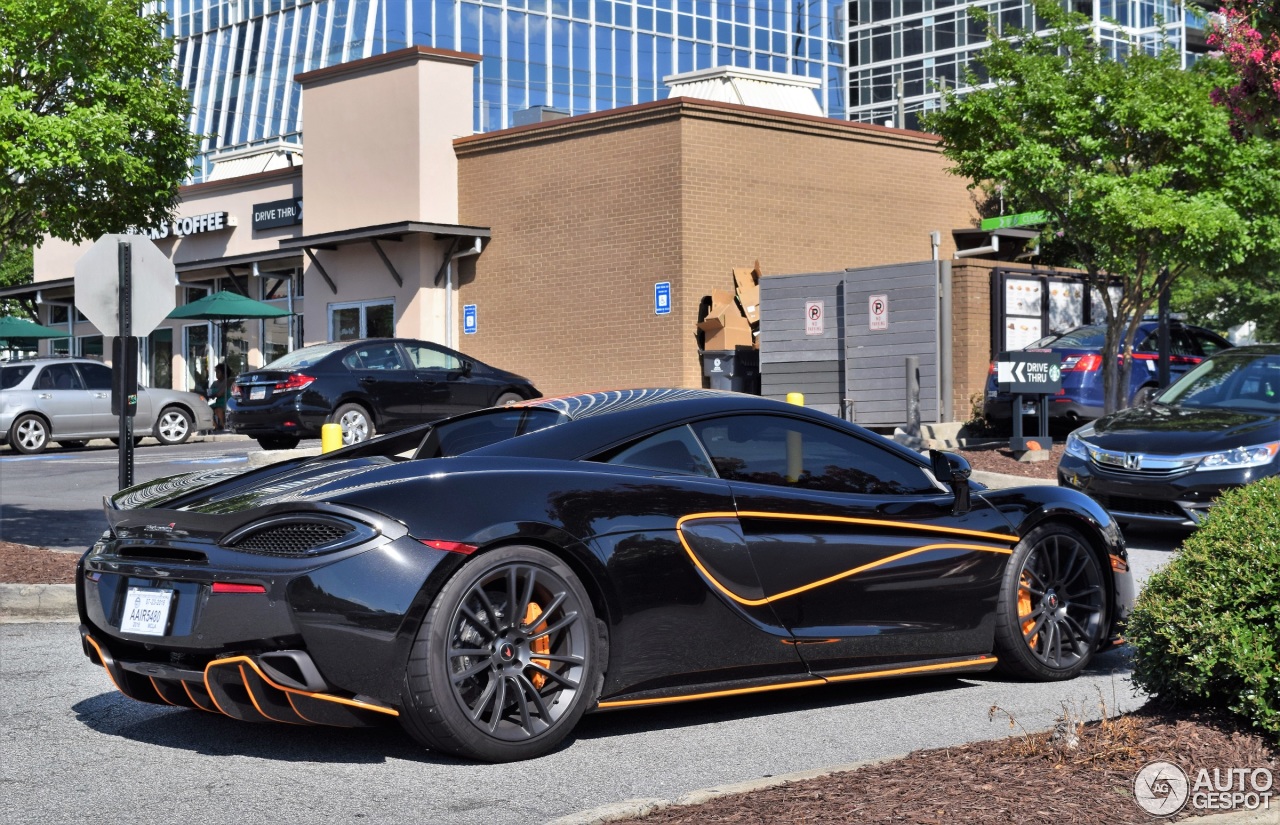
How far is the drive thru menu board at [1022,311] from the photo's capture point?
70.9 ft

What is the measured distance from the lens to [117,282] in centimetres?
1062

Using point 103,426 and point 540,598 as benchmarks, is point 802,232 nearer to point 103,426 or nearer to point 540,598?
point 103,426

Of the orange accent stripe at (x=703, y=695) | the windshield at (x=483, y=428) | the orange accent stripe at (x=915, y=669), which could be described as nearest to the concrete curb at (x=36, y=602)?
the windshield at (x=483, y=428)

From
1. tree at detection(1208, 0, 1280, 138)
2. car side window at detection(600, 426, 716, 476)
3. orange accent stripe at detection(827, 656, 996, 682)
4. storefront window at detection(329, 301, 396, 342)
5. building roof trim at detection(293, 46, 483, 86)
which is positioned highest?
building roof trim at detection(293, 46, 483, 86)

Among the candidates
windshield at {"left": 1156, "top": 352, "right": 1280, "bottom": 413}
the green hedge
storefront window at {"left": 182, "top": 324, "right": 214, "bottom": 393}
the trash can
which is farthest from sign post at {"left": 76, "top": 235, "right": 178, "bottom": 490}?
storefront window at {"left": 182, "top": 324, "right": 214, "bottom": 393}

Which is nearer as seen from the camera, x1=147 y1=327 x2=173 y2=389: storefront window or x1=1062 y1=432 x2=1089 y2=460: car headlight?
x1=1062 y1=432 x2=1089 y2=460: car headlight

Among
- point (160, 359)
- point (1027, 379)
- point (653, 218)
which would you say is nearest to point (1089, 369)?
point (1027, 379)

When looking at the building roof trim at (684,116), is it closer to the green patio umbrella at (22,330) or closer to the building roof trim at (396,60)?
the building roof trim at (396,60)

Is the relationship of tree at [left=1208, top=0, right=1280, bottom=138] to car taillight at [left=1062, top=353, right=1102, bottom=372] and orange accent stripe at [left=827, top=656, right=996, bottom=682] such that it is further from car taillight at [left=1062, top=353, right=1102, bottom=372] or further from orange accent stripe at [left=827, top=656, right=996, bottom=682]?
car taillight at [left=1062, top=353, right=1102, bottom=372]

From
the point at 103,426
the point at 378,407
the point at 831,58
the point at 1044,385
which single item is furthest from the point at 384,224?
the point at 831,58

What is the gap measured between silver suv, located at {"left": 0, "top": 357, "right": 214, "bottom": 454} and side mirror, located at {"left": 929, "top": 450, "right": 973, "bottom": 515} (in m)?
20.7

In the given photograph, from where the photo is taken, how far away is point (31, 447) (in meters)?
24.2

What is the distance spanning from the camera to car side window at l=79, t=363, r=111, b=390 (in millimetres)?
25078

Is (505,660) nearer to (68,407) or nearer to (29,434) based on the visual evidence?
(29,434)
